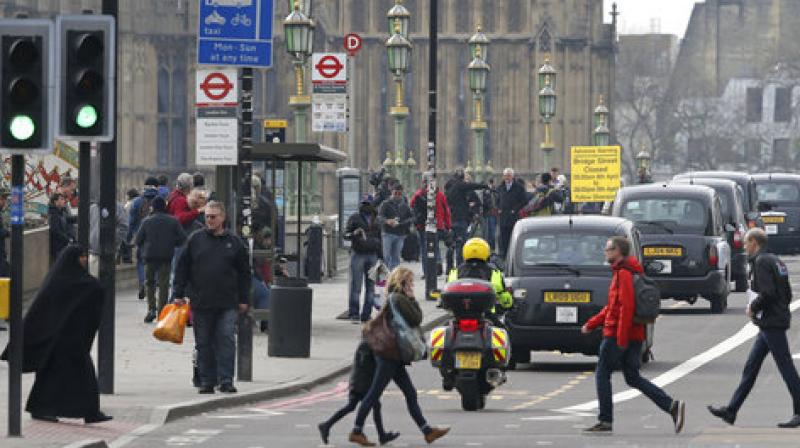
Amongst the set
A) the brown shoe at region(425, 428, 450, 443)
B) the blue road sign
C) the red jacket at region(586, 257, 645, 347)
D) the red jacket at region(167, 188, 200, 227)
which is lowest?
the brown shoe at region(425, 428, 450, 443)

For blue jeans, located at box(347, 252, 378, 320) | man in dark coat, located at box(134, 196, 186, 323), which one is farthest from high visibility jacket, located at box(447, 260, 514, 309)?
blue jeans, located at box(347, 252, 378, 320)

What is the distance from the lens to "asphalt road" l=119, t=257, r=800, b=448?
18.8 m

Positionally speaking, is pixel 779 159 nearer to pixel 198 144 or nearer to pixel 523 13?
pixel 523 13

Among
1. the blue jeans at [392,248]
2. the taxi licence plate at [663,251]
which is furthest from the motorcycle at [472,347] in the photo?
the blue jeans at [392,248]

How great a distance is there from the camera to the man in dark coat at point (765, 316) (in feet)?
65.3

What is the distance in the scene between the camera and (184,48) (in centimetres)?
9375

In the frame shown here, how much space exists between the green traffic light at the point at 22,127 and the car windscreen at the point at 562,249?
971 cm

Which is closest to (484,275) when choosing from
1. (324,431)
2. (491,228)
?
(324,431)

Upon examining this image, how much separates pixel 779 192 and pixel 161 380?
3557 centimetres

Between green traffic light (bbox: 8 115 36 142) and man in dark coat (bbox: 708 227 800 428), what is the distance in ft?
18.1

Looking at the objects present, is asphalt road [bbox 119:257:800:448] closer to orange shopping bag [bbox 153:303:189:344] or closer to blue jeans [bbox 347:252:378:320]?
orange shopping bag [bbox 153:303:189:344]

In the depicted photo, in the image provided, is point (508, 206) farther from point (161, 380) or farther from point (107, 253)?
point (107, 253)

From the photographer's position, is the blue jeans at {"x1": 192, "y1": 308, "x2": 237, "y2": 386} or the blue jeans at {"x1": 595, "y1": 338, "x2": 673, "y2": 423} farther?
the blue jeans at {"x1": 192, "y1": 308, "x2": 237, "y2": 386}

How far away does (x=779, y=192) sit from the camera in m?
57.8
